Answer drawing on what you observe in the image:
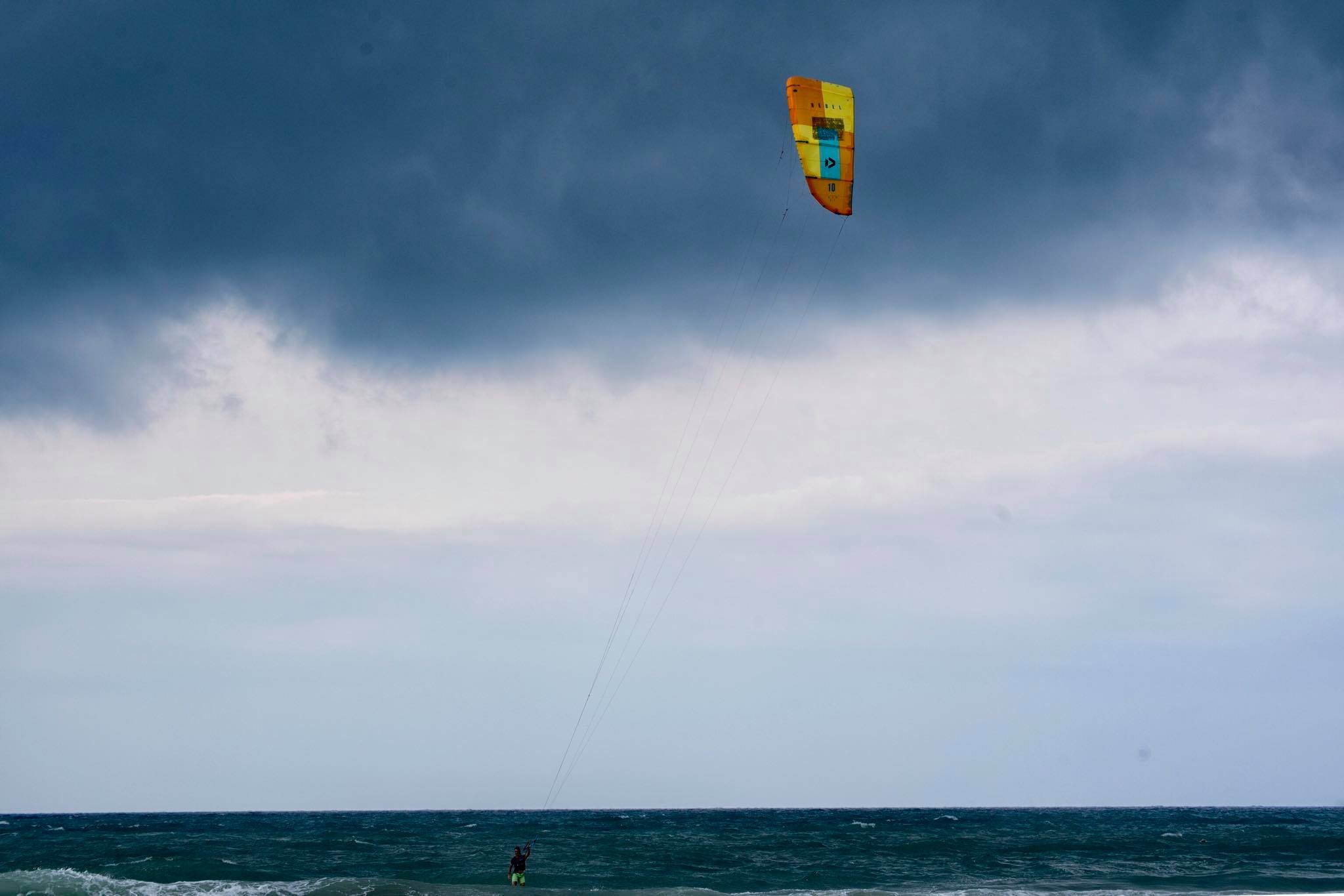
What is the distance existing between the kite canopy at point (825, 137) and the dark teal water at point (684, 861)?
16691 millimetres

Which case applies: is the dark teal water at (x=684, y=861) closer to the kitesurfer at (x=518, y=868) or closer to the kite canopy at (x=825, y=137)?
the kitesurfer at (x=518, y=868)

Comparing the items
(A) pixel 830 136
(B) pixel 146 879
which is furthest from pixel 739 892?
(A) pixel 830 136

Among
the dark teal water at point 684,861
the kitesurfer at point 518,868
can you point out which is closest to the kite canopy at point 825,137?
the kitesurfer at point 518,868

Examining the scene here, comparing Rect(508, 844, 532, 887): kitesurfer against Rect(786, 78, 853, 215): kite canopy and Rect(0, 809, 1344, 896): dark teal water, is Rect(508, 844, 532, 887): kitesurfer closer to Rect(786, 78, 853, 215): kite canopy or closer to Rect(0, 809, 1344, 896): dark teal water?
Rect(0, 809, 1344, 896): dark teal water

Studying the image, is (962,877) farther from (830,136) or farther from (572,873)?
(830,136)

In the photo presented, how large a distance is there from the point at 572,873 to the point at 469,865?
4851 millimetres

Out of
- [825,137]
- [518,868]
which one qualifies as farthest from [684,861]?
[825,137]

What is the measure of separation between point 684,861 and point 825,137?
25.1 meters

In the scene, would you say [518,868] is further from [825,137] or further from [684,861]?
[825,137]

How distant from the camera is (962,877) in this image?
97.7 feet

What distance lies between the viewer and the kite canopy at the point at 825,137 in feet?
63.0

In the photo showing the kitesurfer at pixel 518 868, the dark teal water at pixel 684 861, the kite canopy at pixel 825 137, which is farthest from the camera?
the dark teal water at pixel 684 861

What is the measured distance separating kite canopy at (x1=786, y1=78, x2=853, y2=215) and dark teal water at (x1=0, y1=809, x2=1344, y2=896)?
16691 mm

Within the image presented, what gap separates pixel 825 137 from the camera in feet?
64.0
